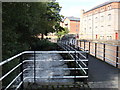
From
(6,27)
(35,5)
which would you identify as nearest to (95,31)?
(35,5)

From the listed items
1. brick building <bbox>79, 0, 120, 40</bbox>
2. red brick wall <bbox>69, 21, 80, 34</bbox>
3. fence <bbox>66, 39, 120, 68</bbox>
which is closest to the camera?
fence <bbox>66, 39, 120, 68</bbox>

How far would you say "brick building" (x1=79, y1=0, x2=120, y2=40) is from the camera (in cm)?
3659

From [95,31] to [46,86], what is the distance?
43319mm

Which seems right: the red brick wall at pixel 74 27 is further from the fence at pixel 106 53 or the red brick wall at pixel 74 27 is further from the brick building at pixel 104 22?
the fence at pixel 106 53

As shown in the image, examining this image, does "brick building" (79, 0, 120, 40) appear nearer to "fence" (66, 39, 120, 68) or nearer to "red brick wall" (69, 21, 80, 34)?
"red brick wall" (69, 21, 80, 34)

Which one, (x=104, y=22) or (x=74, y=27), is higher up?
(x=74, y=27)

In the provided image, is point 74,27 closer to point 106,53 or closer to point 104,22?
point 104,22

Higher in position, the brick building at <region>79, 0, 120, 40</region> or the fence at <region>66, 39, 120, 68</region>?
the brick building at <region>79, 0, 120, 40</region>

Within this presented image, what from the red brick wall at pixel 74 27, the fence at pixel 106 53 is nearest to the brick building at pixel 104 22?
the red brick wall at pixel 74 27

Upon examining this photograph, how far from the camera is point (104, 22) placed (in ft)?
133

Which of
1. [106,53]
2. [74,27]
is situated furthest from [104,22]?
[106,53]

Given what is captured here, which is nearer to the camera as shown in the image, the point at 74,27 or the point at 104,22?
the point at 104,22

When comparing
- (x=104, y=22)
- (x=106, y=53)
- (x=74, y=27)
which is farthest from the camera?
(x=74, y=27)

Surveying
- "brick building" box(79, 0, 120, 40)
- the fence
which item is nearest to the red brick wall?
"brick building" box(79, 0, 120, 40)
